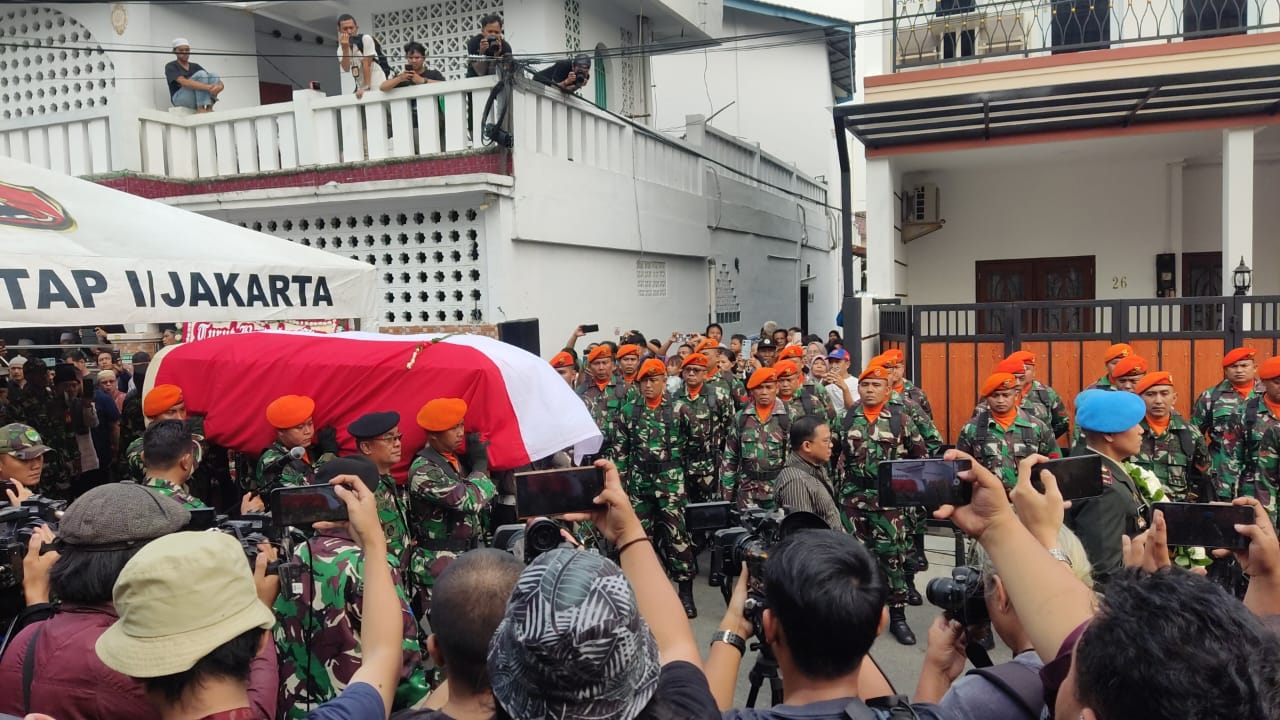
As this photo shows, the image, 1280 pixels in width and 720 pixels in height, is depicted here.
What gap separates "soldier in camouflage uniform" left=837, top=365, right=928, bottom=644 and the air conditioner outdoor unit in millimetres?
6337

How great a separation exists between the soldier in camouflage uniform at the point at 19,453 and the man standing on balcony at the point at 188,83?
7.30 m

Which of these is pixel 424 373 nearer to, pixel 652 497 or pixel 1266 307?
pixel 652 497

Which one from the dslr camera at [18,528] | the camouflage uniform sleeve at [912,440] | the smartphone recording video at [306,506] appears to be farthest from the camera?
the camouflage uniform sleeve at [912,440]

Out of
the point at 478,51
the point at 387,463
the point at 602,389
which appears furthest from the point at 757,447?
the point at 478,51

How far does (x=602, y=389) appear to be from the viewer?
730 cm

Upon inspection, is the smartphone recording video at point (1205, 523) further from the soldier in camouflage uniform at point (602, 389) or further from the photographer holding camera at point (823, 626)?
the soldier in camouflage uniform at point (602, 389)

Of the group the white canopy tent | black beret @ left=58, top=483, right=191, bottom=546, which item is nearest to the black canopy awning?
the white canopy tent

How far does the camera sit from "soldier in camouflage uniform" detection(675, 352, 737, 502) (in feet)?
21.7

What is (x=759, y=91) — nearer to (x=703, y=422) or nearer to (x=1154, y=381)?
(x=703, y=422)

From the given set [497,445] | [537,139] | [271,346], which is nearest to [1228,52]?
[537,139]

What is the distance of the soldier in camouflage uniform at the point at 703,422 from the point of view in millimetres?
6601

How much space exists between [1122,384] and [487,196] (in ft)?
19.7

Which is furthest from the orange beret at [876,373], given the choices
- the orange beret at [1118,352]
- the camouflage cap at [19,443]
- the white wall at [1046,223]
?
the white wall at [1046,223]

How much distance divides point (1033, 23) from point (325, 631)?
948 cm
